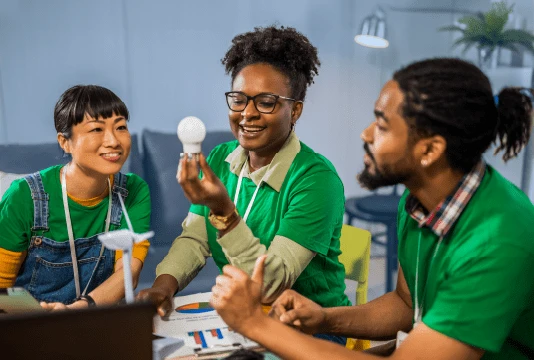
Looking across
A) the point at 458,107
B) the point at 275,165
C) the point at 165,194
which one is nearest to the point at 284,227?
the point at 275,165

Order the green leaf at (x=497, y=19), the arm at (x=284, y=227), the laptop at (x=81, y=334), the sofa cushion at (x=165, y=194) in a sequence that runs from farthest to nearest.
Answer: the green leaf at (x=497, y=19)
the sofa cushion at (x=165, y=194)
the arm at (x=284, y=227)
the laptop at (x=81, y=334)

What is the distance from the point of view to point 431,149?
1.12 meters

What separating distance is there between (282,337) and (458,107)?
1.94 feet

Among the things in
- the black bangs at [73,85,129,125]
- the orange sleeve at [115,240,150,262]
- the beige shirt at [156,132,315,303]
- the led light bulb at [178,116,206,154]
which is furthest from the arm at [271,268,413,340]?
the black bangs at [73,85,129,125]

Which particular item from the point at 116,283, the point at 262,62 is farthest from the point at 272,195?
the point at 116,283

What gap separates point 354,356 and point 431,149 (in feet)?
1.52

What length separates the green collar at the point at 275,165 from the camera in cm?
156

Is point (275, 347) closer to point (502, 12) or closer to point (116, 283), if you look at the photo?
point (116, 283)

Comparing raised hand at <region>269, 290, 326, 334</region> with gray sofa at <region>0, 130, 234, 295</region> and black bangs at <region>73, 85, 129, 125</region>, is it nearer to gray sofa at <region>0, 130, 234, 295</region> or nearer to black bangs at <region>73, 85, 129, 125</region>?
black bangs at <region>73, 85, 129, 125</region>

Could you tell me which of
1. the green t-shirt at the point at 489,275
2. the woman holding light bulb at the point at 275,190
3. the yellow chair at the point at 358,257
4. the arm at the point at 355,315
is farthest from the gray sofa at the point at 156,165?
the green t-shirt at the point at 489,275

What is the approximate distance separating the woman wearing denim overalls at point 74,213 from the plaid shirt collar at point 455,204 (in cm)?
93

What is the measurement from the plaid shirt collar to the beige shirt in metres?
0.41

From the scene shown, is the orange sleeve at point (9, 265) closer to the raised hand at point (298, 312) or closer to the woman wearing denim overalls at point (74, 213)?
the woman wearing denim overalls at point (74, 213)

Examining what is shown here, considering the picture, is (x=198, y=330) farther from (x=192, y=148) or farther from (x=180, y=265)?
(x=192, y=148)
